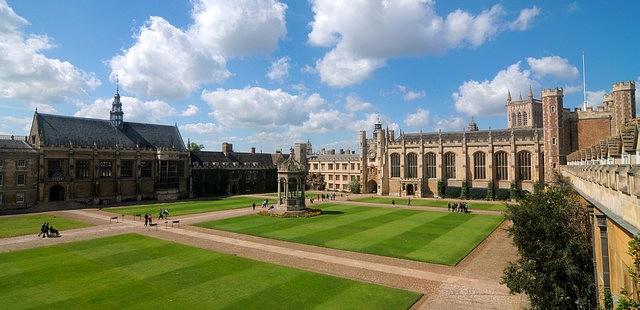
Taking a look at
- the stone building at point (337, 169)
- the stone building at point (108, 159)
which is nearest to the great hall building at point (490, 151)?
the stone building at point (337, 169)

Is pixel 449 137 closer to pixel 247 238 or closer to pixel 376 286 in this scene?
pixel 247 238

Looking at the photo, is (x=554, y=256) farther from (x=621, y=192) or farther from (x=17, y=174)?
(x=17, y=174)

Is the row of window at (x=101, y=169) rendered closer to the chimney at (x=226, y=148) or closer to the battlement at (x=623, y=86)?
the chimney at (x=226, y=148)

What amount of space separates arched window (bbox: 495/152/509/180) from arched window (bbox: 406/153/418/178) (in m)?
14.3

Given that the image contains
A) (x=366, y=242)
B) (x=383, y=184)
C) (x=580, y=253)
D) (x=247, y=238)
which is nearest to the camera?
(x=580, y=253)

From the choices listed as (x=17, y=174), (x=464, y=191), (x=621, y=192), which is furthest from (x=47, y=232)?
(x=464, y=191)

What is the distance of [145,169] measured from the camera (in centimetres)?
6625

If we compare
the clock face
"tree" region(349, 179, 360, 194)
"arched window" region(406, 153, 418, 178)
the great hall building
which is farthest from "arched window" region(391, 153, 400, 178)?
"tree" region(349, 179, 360, 194)

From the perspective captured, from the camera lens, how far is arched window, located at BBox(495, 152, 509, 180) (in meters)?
63.0

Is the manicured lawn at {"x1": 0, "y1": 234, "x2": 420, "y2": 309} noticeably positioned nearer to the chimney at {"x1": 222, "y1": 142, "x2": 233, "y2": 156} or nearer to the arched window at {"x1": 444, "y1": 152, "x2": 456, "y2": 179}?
the arched window at {"x1": 444, "y1": 152, "x2": 456, "y2": 179}

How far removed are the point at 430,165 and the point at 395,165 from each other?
705 cm

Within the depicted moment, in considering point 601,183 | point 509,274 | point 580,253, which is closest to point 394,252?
point 509,274

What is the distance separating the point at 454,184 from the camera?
67.4 m

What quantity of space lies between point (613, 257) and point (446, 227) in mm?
25251
